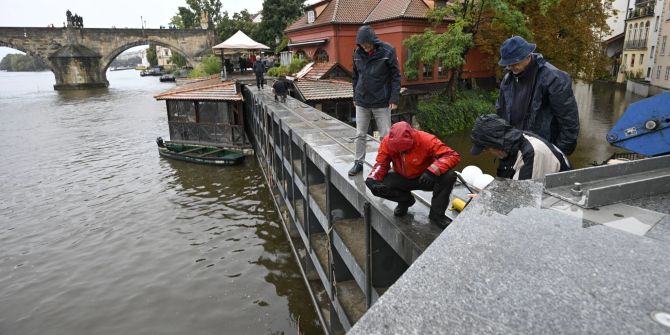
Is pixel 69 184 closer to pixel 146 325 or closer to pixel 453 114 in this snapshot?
pixel 146 325

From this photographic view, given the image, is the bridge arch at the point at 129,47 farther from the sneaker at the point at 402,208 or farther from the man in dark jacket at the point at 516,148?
the man in dark jacket at the point at 516,148

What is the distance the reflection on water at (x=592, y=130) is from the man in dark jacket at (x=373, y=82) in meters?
7.10

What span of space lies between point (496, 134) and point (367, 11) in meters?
28.3

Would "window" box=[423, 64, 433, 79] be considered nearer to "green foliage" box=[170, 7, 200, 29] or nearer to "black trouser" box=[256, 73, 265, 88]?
"black trouser" box=[256, 73, 265, 88]

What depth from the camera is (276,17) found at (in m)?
45.9

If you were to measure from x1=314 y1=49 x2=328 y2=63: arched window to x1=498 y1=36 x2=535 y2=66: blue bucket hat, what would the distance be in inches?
1057

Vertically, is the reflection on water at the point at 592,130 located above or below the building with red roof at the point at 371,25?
below

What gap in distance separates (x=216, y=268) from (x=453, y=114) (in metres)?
18.5

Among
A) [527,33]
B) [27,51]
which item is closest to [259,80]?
[527,33]

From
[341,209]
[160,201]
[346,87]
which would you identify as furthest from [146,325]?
[346,87]

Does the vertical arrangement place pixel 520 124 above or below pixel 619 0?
below

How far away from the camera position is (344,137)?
32.2ft

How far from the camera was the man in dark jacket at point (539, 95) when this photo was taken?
406 centimetres

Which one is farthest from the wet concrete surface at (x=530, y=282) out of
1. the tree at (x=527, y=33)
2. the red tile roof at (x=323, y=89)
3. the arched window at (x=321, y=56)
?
the arched window at (x=321, y=56)
